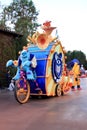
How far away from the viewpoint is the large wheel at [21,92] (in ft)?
39.0

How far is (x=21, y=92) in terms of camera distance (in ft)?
40.6

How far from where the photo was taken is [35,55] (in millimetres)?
13602

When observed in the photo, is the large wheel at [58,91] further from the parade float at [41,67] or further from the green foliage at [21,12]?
the green foliage at [21,12]

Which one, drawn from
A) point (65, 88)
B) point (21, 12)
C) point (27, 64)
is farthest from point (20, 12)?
point (27, 64)

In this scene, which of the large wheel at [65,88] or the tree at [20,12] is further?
the tree at [20,12]

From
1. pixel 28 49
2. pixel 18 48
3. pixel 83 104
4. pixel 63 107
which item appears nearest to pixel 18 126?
pixel 63 107

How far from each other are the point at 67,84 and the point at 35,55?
2.57 m

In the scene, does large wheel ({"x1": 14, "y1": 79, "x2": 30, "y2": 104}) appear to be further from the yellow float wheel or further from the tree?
the tree

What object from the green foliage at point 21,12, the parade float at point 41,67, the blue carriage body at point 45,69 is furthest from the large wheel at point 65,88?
the green foliage at point 21,12

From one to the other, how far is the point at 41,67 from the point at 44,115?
13.2 feet

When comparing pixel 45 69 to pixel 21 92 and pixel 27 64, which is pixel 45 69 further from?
pixel 21 92

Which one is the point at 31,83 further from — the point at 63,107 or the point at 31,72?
the point at 63,107

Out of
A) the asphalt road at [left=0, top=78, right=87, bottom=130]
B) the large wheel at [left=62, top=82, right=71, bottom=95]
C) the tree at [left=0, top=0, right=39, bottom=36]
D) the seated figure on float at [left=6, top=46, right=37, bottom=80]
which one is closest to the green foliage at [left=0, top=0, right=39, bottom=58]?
the tree at [left=0, top=0, right=39, bottom=36]

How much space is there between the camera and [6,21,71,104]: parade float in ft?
41.6
